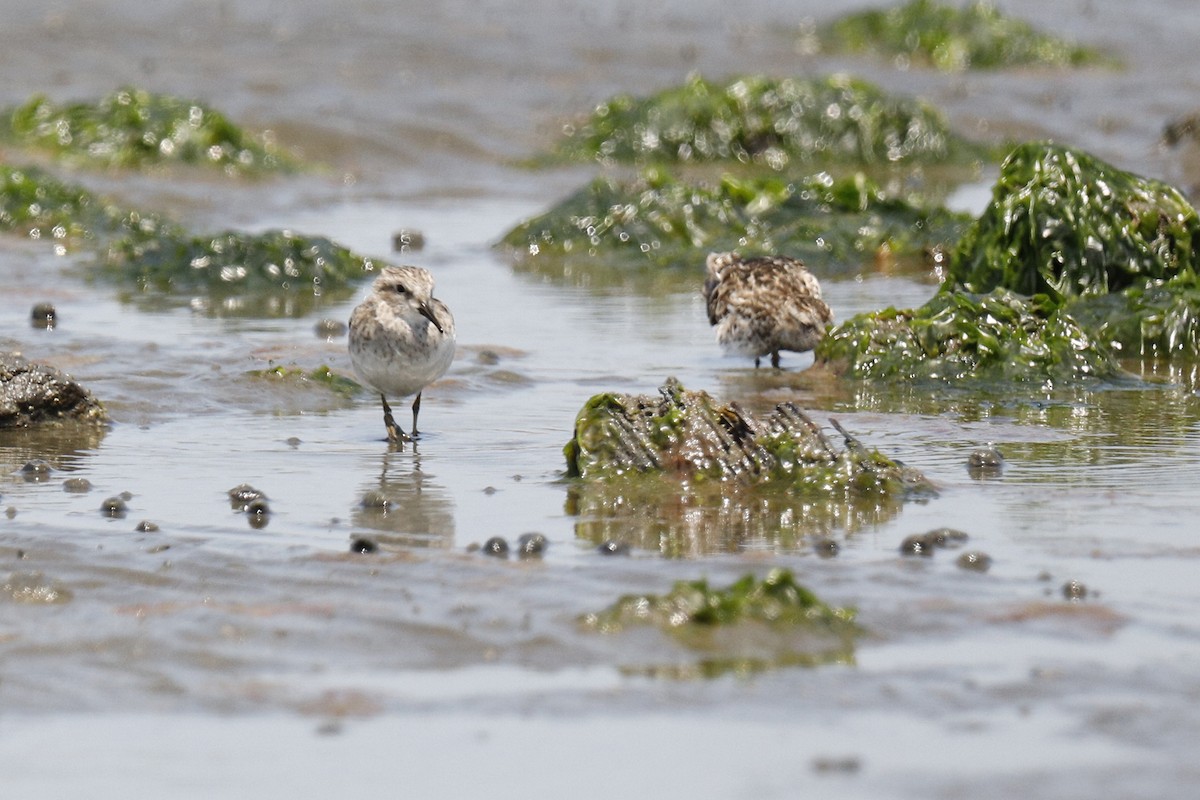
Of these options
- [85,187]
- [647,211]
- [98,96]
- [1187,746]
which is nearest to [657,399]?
[1187,746]

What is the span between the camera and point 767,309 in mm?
10195

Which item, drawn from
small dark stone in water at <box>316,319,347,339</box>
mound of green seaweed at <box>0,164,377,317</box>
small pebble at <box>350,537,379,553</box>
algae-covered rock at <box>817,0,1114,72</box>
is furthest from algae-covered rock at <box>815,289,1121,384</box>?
algae-covered rock at <box>817,0,1114,72</box>

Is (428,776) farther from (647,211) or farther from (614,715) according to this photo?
(647,211)

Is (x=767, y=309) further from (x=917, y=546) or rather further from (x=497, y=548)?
(x=497, y=548)

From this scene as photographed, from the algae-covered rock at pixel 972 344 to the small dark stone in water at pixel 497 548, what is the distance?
410cm

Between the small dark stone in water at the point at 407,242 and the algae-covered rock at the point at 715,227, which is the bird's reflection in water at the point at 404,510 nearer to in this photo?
the algae-covered rock at the point at 715,227

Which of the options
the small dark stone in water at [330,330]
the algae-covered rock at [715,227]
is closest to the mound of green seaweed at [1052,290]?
the algae-covered rock at [715,227]

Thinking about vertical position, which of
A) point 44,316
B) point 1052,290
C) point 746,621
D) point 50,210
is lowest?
point 746,621

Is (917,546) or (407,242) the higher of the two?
(407,242)

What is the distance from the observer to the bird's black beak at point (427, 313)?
8.17 meters

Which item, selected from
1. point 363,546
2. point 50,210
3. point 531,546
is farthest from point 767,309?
point 50,210

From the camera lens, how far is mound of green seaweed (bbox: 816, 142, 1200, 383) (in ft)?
31.4

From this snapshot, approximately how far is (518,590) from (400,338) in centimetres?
286

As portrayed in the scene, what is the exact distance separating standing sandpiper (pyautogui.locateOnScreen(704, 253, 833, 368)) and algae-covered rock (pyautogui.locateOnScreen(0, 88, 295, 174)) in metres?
7.92
